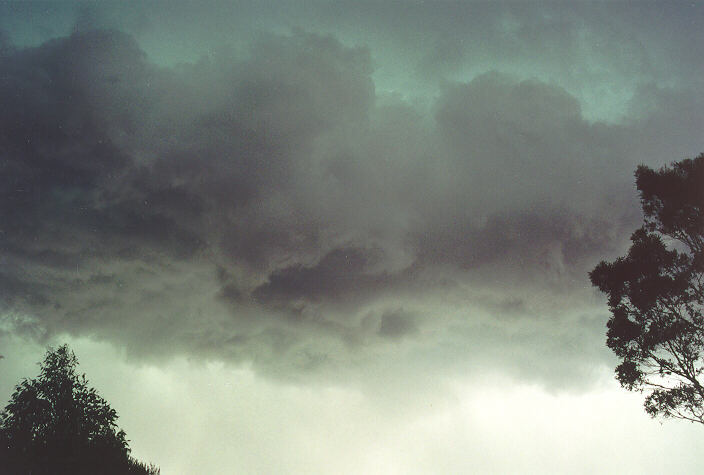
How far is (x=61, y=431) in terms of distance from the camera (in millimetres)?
38688

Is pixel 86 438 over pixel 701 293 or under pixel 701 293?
under

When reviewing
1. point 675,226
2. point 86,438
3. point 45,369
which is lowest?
point 86,438

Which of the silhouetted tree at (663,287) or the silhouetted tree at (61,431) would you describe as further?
the silhouetted tree at (61,431)

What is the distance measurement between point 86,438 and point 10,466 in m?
7.22

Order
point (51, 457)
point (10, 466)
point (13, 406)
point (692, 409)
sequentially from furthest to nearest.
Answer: point (13, 406), point (51, 457), point (10, 466), point (692, 409)

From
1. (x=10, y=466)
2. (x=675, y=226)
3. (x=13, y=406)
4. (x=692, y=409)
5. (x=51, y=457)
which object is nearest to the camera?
(x=692, y=409)

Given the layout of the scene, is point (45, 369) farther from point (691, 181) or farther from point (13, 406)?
point (691, 181)

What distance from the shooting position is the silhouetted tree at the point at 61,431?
35562mm

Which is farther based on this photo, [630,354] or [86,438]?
[86,438]

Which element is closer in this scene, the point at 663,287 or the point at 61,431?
the point at 663,287

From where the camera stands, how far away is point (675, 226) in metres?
23.0

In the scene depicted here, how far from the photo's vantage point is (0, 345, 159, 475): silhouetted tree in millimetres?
35562

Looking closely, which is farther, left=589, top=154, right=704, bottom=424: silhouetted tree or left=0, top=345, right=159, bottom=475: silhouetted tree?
left=0, top=345, right=159, bottom=475: silhouetted tree

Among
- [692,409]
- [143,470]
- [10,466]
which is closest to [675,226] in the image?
[692,409]
